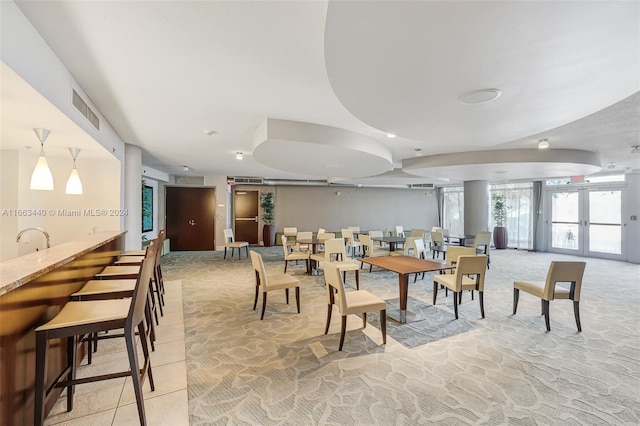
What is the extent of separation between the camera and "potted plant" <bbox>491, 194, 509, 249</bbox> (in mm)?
10539

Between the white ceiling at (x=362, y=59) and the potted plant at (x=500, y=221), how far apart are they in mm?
7534

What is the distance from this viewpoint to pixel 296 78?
269 cm

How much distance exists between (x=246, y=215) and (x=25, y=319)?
31.3ft

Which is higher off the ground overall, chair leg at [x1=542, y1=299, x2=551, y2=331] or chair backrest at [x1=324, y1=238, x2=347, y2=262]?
chair backrest at [x1=324, y1=238, x2=347, y2=262]

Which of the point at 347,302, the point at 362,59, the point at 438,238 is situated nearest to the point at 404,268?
the point at 347,302

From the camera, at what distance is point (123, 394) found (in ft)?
7.36

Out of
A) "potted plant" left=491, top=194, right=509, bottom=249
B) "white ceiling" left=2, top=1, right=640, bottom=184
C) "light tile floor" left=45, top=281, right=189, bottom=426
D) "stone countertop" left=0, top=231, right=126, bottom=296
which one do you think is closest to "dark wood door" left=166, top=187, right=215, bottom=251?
"white ceiling" left=2, top=1, right=640, bottom=184

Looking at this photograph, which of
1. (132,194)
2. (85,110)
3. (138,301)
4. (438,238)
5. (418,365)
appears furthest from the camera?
(438,238)

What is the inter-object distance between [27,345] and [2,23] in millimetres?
1881

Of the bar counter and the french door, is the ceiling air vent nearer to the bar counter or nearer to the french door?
the bar counter

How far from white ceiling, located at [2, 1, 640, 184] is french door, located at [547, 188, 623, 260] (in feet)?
22.3

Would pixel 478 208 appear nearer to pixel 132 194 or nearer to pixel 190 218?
pixel 132 194

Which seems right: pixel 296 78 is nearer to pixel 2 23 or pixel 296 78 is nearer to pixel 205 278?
pixel 2 23

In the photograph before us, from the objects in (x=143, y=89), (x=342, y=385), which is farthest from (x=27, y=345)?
(x=143, y=89)
